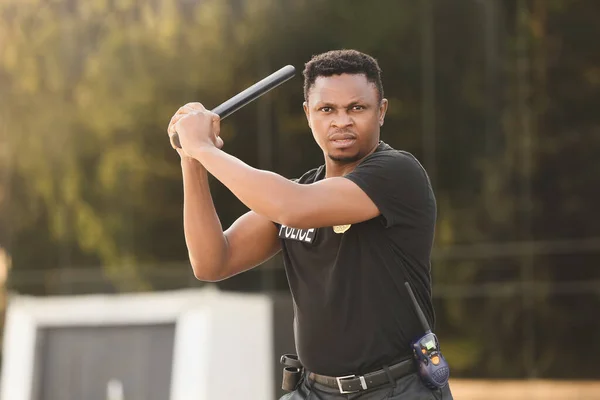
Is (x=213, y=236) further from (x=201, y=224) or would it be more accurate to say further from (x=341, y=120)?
(x=341, y=120)

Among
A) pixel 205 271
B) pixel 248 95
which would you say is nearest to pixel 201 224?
pixel 205 271

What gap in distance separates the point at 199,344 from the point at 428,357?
3.58m

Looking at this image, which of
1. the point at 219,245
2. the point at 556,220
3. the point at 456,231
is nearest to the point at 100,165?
the point at 456,231

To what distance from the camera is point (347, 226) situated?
327 cm

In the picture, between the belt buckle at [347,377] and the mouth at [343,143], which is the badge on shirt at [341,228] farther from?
the belt buckle at [347,377]

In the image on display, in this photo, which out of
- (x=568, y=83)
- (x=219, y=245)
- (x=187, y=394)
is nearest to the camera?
(x=219, y=245)

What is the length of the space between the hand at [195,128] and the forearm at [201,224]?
8 cm

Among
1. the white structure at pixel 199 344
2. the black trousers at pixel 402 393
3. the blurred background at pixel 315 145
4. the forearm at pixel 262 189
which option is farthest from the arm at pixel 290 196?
the blurred background at pixel 315 145

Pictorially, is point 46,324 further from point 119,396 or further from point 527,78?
point 527,78

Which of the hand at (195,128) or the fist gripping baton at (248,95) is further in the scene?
the fist gripping baton at (248,95)

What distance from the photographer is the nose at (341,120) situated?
3.30 meters

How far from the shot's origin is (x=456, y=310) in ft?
33.5

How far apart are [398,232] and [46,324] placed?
527 centimetres

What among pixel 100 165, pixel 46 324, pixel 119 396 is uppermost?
pixel 100 165
